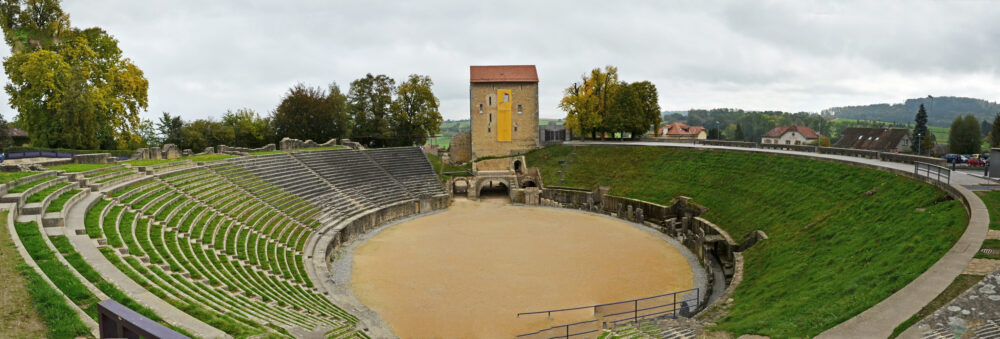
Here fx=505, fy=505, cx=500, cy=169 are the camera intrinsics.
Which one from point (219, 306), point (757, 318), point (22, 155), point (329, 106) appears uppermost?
point (329, 106)

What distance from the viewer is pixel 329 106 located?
5303 centimetres

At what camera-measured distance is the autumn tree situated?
30375 millimetres

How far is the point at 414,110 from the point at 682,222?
34.1m

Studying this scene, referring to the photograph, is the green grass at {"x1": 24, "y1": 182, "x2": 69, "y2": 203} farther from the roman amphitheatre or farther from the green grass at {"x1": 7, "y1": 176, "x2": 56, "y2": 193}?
the green grass at {"x1": 7, "y1": 176, "x2": 56, "y2": 193}

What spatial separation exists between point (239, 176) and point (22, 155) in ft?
44.4

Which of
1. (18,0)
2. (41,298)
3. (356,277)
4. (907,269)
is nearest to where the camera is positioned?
(41,298)

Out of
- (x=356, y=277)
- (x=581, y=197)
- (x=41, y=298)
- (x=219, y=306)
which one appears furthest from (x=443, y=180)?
(x=41, y=298)

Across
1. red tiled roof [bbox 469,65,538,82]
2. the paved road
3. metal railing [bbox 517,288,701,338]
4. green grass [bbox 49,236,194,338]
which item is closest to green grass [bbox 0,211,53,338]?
green grass [bbox 49,236,194,338]

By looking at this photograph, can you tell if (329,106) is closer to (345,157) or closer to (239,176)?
(345,157)

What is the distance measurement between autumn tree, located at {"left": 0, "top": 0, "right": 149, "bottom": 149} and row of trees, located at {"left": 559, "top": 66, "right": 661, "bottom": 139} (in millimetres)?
38759

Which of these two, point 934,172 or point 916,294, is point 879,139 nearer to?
point 934,172

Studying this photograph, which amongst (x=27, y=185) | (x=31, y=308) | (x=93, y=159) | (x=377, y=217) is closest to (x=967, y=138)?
(x=377, y=217)

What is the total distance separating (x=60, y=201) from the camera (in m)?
15.9

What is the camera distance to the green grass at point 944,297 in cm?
987
